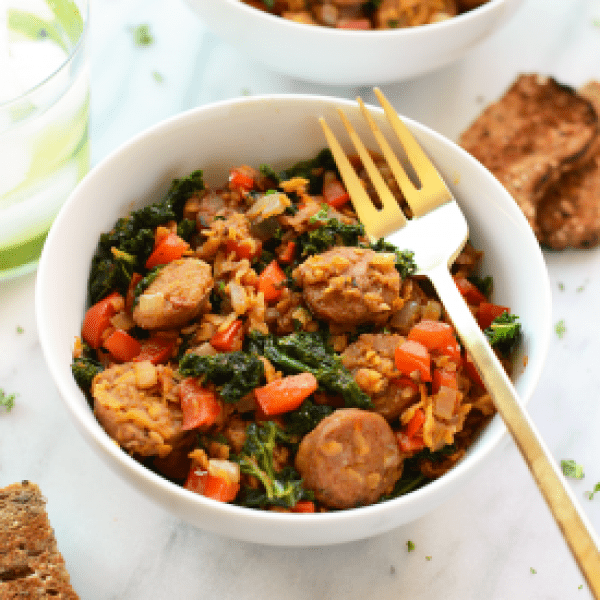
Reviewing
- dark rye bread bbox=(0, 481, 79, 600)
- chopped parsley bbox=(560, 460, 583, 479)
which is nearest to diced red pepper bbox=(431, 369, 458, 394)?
chopped parsley bbox=(560, 460, 583, 479)

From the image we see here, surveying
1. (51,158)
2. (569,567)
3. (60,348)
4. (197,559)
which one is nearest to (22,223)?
(51,158)

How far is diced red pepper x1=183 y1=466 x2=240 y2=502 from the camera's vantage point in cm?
318

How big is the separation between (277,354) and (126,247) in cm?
101

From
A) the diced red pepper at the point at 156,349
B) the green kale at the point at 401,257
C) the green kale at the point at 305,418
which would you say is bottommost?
the diced red pepper at the point at 156,349

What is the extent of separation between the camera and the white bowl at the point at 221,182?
3021 mm

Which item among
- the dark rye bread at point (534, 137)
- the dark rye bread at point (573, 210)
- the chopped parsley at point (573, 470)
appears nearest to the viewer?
the chopped parsley at point (573, 470)

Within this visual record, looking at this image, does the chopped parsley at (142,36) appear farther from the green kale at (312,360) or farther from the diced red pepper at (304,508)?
the diced red pepper at (304,508)

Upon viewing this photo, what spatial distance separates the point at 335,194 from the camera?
4148mm

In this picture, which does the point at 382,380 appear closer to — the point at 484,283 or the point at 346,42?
the point at 484,283

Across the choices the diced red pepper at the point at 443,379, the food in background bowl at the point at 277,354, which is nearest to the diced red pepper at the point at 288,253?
the food in background bowl at the point at 277,354

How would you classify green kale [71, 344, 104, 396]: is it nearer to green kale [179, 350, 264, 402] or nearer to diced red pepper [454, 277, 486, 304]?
green kale [179, 350, 264, 402]

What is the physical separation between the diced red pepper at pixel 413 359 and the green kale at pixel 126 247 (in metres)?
1.33

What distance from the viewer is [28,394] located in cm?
431

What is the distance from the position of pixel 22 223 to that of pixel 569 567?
11.8ft
